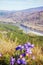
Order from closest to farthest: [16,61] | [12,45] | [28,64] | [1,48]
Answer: [16,61] < [28,64] < [1,48] < [12,45]

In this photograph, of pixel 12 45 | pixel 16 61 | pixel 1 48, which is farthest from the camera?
pixel 12 45

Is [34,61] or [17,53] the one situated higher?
[17,53]

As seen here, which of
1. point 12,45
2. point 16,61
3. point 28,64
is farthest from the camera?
point 12,45

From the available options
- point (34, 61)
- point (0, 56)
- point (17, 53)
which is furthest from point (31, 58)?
point (0, 56)

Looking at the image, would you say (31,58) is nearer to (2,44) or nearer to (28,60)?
(28,60)

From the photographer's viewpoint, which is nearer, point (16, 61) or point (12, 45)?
point (16, 61)

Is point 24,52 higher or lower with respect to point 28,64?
higher

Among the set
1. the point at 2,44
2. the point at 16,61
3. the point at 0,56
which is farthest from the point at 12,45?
the point at 16,61

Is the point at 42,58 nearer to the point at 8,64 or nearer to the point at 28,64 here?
the point at 28,64

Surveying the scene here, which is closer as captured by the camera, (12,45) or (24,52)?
(24,52)
